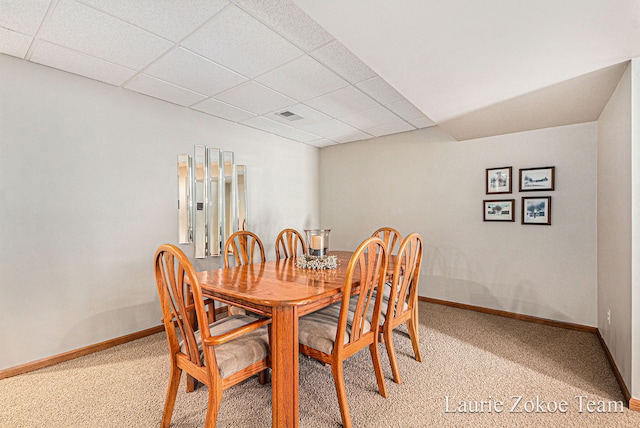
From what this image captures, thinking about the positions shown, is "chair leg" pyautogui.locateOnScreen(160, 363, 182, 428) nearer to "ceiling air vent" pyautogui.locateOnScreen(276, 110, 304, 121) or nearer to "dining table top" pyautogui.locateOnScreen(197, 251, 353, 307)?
"dining table top" pyautogui.locateOnScreen(197, 251, 353, 307)

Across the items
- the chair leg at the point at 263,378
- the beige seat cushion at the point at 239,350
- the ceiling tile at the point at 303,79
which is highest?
the ceiling tile at the point at 303,79

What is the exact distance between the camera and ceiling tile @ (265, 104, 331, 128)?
3.58 meters

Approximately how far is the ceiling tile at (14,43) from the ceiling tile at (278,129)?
6.98 feet

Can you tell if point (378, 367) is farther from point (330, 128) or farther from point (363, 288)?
point (330, 128)

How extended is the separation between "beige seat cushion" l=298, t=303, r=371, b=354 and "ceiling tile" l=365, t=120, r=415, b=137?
2.97 m

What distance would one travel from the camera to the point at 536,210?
3.49 metres

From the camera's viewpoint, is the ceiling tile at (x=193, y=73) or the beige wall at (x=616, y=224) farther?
the ceiling tile at (x=193, y=73)

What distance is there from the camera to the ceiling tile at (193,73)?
8.02 feet

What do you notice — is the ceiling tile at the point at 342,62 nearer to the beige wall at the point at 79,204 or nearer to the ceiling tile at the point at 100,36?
the ceiling tile at the point at 100,36

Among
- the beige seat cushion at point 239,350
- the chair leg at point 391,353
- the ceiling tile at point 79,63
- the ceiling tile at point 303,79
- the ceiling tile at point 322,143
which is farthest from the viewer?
the ceiling tile at point 322,143

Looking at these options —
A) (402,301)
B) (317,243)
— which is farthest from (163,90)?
(402,301)

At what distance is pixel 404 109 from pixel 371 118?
47 centimetres

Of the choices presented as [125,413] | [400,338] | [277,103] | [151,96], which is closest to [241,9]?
[277,103]

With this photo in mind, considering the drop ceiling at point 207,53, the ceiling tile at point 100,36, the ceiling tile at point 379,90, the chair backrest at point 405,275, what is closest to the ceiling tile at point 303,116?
the drop ceiling at point 207,53
